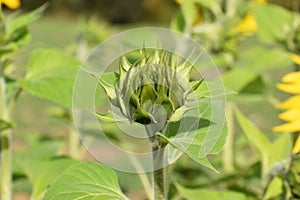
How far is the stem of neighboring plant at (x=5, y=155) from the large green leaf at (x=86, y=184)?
257mm

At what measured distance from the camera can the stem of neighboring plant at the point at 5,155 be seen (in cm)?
88

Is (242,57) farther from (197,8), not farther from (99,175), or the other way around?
(99,175)

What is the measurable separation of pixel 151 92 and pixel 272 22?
2.03 ft

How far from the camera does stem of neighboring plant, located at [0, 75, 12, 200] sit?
0.88 meters

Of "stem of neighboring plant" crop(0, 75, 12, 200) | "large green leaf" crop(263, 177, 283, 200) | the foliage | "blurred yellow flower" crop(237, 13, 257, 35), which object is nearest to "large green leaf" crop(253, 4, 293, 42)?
the foliage

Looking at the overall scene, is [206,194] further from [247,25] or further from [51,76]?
[247,25]

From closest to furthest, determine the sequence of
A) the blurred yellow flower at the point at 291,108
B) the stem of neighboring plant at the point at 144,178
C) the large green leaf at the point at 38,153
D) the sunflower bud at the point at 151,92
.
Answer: the sunflower bud at the point at 151,92
the blurred yellow flower at the point at 291,108
the stem of neighboring plant at the point at 144,178
the large green leaf at the point at 38,153

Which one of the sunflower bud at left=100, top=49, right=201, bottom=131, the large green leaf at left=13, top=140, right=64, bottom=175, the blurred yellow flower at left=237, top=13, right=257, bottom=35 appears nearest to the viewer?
the sunflower bud at left=100, top=49, right=201, bottom=131

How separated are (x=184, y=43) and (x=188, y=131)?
1.53ft

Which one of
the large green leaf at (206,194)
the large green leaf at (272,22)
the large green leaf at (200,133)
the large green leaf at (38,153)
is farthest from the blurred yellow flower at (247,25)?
the large green leaf at (200,133)

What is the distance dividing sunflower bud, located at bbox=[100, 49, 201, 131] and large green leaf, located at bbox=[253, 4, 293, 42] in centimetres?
57

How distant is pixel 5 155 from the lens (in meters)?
0.89

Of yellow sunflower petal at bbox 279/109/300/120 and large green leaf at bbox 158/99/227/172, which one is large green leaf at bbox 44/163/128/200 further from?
yellow sunflower petal at bbox 279/109/300/120

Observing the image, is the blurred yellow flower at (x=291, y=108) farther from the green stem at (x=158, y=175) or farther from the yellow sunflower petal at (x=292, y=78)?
the green stem at (x=158, y=175)
